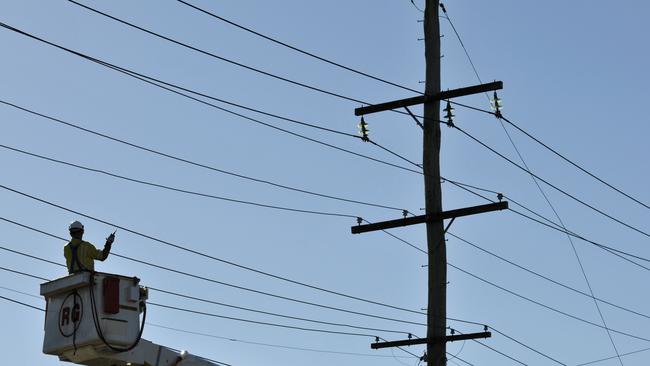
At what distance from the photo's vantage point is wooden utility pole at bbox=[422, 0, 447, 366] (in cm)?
2595

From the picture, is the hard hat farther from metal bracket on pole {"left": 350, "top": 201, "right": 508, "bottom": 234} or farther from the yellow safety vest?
metal bracket on pole {"left": 350, "top": 201, "right": 508, "bottom": 234}

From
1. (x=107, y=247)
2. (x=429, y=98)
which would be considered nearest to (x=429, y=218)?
(x=429, y=98)

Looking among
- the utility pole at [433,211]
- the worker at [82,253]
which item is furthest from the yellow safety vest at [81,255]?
the utility pole at [433,211]

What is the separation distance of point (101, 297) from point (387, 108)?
10415 millimetres

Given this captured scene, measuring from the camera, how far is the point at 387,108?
27141 millimetres

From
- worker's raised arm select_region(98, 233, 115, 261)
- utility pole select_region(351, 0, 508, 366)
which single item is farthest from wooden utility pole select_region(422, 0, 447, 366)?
worker's raised arm select_region(98, 233, 115, 261)

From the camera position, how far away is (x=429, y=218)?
26672mm

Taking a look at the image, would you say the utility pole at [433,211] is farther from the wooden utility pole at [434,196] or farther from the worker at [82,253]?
the worker at [82,253]

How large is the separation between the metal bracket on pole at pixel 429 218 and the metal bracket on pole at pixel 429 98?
2084mm

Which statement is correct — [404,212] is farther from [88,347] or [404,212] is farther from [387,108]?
[88,347]

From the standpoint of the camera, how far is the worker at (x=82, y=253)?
60.8 ft

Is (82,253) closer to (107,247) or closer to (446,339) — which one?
(107,247)

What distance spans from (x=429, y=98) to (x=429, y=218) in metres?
2.26

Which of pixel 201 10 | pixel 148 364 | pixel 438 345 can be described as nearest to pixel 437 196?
pixel 438 345
